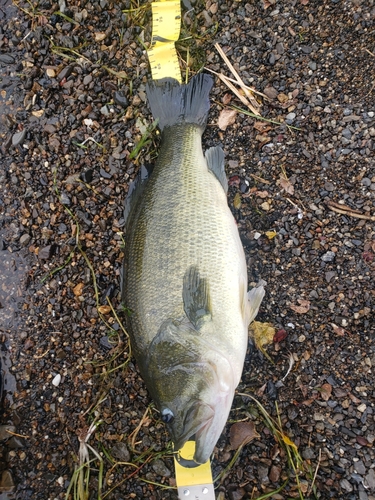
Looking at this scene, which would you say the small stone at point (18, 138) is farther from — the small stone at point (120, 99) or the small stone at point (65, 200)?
the small stone at point (120, 99)

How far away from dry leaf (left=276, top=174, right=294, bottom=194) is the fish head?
136 cm

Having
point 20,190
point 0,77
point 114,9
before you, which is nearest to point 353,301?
point 20,190

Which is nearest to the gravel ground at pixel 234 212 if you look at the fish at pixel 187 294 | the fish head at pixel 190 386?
the fish at pixel 187 294

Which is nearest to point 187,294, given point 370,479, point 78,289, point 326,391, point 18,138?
point 78,289

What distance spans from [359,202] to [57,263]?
2368 millimetres

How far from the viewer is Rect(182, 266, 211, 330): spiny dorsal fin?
8.05 feet

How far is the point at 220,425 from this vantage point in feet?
7.82

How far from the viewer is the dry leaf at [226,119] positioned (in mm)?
3258

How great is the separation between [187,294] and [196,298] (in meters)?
0.06

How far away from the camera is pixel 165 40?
133 inches

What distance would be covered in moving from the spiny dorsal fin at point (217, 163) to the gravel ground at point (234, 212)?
26cm

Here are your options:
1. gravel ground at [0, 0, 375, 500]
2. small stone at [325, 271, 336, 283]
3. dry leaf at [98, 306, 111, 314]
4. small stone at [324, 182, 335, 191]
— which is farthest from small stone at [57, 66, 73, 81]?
small stone at [325, 271, 336, 283]

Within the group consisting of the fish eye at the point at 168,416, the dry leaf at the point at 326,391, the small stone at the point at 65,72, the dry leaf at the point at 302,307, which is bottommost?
the dry leaf at the point at 326,391

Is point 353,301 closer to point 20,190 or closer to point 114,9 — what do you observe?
point 20,190
